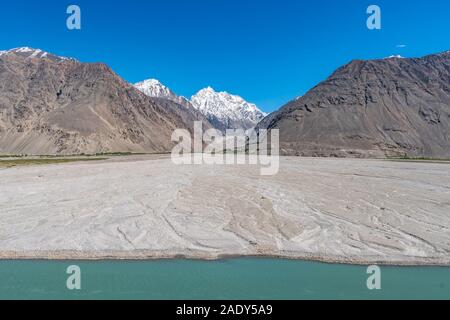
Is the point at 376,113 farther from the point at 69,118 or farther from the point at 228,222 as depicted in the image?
the point at 228,222

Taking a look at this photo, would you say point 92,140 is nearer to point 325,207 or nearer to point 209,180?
point 209,180

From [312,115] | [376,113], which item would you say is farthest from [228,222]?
[376,113]

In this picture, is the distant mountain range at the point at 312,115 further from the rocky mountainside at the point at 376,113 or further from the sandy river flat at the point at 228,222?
the sandy river flat at the point at 228,222

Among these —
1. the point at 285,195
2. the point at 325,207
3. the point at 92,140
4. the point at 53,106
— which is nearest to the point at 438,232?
the point at 325,207

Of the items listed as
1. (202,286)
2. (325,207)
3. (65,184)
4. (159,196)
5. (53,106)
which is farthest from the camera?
(53,106)
